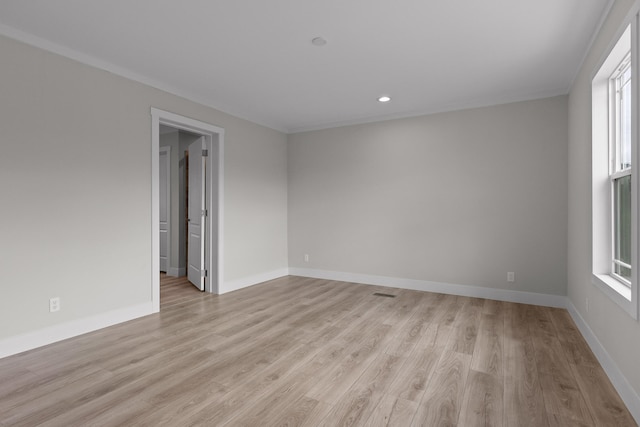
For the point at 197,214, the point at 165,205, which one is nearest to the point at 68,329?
the point at 197,214

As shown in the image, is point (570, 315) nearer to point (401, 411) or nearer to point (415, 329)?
point (415, 329)

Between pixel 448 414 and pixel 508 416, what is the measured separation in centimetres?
33

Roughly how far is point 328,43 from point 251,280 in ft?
11.4

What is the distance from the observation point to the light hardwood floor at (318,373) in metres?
1.89

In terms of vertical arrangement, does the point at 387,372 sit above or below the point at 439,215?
below

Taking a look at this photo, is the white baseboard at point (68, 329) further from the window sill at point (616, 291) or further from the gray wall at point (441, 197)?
the window sill at point (616, 291)

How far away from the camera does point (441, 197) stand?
4645 mm

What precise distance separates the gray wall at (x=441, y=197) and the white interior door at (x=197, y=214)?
1.62 meters

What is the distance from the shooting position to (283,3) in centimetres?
232

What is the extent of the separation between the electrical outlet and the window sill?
13.4 ft

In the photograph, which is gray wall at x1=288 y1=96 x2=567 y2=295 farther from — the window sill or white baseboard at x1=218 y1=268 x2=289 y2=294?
the window sill

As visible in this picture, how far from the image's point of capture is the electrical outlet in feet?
9.38

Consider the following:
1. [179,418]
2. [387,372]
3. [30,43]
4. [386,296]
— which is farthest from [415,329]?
[30,43]

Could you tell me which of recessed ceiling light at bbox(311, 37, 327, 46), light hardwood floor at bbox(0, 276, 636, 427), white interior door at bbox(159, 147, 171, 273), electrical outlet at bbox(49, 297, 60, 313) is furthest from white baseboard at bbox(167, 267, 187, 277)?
recessed ceiling light at bbox(311, 37, 327, 46)
